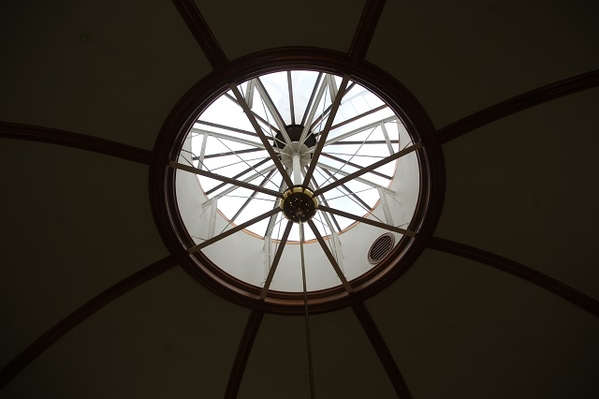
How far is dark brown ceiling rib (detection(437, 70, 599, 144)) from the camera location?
223 inches

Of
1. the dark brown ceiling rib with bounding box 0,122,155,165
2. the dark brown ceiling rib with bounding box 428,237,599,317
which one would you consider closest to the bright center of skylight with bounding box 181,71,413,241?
the dark brown ceiling rib with bounding box 428,237,599,317

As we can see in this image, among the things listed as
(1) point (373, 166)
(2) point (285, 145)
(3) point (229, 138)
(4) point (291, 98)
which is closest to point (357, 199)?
(2) point (285, 145)

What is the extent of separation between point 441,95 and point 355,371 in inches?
181

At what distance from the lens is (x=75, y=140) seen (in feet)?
19.9

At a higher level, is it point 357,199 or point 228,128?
point 228,128

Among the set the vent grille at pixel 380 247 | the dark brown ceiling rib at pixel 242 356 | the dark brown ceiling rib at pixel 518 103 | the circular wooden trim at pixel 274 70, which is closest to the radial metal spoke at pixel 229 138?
the circular wooden trim at pixel 274 70

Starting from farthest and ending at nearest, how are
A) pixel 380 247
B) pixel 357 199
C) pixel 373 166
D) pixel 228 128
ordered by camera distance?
pixel 357 199 < pixel 228 128 < pixel 380 247 < pixel 373 166

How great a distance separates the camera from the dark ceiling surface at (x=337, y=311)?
18.3 ft

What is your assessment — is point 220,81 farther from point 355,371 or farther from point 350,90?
point 355,371

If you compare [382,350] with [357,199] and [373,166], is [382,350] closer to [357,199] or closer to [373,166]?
[357,199]

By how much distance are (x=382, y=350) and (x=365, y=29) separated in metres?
4.94

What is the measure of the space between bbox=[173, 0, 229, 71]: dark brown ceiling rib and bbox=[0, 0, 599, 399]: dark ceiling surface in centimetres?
8

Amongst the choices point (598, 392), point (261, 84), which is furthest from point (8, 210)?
point (598, 392)

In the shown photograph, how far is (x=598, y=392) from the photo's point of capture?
712cm
